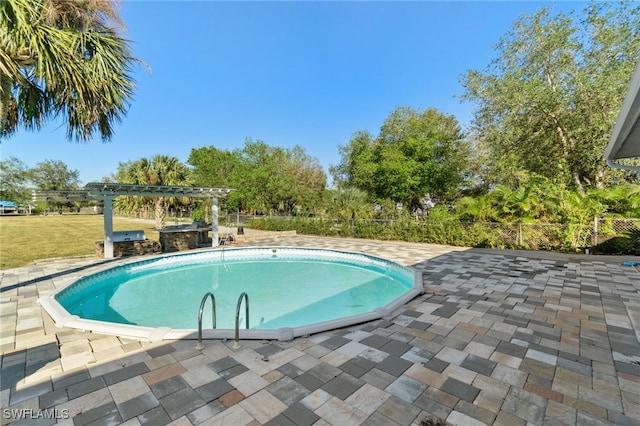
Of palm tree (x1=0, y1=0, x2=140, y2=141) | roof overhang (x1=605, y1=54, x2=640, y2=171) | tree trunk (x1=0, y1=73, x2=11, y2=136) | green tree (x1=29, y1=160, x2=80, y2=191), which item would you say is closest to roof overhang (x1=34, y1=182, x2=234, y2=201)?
palm tree (x1=0, y1=0, x2=140, y2=141)

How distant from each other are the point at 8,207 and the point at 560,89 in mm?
67456

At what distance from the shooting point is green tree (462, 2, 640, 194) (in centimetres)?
1198

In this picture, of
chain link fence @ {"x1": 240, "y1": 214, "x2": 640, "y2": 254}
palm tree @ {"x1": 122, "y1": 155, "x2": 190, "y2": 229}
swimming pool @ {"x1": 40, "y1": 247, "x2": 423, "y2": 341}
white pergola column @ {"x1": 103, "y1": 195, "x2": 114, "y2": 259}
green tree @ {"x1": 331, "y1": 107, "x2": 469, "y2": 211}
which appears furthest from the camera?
green tree @ {"x1": 331, "y1": 107, "x2": 469, "y2": 211}

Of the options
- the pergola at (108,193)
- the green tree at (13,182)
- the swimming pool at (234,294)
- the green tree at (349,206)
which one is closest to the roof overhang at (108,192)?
the pergola at (108,193)

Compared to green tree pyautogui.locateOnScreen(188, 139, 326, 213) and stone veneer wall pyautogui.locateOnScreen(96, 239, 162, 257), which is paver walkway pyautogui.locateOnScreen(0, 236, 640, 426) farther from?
green tree pyautogui.locateOnScreen(188, 139, 326, 213)

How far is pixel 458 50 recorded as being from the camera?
50.8ft

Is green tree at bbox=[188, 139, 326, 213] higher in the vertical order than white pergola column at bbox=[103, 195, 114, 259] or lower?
higher

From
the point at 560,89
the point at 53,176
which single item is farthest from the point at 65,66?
the point at 53,176

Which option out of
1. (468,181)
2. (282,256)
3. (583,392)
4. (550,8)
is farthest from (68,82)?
(468,181)

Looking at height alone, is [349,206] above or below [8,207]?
below

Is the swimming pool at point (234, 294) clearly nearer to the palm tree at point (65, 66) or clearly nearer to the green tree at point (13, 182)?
the palm tree at point (65, 66)

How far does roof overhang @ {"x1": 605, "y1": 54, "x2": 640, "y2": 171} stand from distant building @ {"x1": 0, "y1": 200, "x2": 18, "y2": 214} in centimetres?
6334

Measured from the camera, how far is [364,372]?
2854mm

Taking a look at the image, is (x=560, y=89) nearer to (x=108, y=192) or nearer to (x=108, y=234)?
(x=108, y=192)
